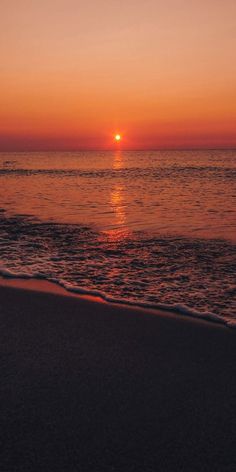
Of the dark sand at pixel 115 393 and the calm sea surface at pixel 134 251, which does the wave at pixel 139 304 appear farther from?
the dark sand at pixel 115 393

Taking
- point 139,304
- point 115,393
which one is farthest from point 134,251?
point 115,393

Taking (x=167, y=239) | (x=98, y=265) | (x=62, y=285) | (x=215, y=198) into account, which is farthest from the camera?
(x=215, y=198)

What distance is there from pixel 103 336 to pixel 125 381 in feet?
3.25

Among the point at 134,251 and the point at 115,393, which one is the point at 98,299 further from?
the point at 134,251

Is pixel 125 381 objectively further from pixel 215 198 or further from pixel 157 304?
pixel 215 198

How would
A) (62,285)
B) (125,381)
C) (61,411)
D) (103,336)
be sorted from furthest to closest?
(62,285), (103,336), (125,381), (61,411)

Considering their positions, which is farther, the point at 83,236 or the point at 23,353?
the point at 83,236

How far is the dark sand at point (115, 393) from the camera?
256 centimetres

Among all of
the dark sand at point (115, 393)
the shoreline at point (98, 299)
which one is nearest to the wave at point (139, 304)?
the shoreline at point (98, 299)

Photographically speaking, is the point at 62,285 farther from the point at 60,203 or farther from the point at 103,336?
the point at 60,203

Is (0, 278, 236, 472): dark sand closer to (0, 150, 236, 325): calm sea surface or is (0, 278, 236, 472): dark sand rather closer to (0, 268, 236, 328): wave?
(0, 268, 236, 328): wave

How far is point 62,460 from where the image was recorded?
2520 mm

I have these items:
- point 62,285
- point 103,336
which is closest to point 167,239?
point 62,285

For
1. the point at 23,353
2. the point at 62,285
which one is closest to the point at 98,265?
the point at 62,285
